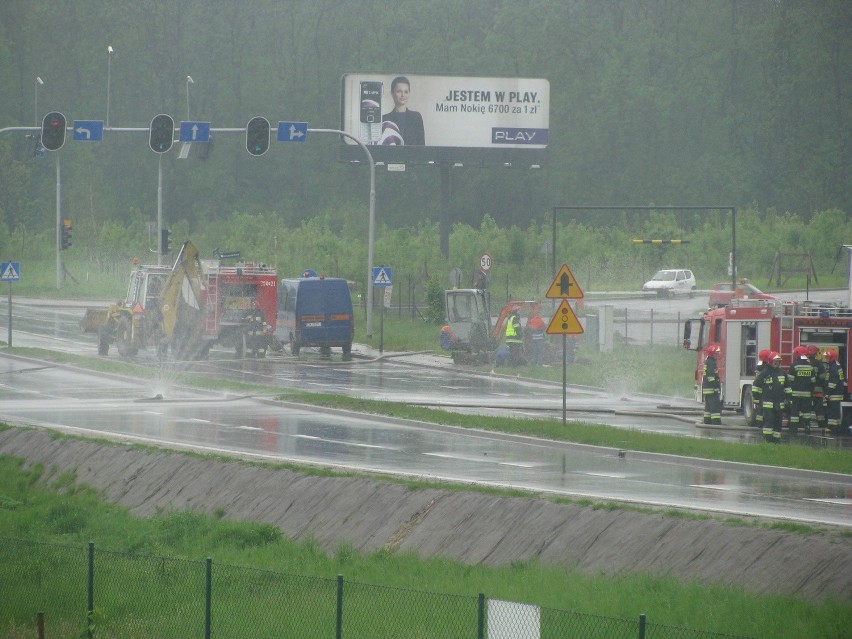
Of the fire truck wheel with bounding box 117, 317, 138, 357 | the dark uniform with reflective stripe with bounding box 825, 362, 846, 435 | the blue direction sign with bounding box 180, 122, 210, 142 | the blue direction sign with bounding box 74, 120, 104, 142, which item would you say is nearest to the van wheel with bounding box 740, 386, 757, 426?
the dark uniform with reflective stripe with bounding box 825, 362, 846, 435

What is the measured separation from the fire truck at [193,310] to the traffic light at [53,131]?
6909 mm

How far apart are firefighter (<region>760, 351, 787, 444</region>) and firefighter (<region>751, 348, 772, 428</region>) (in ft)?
0.22

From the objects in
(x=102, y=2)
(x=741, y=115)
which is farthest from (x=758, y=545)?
(x=102, y=2)

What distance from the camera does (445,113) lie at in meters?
64.9

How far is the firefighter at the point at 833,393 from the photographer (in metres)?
27.0

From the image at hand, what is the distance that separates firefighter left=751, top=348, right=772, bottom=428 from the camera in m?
26.9

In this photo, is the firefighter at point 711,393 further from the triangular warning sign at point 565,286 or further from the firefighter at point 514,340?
the firefighter at point 514,340

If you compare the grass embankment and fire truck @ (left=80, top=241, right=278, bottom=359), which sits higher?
fire truck @ (left=80, top=241, right=278, bottom=359)

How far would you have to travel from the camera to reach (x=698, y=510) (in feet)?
53.1

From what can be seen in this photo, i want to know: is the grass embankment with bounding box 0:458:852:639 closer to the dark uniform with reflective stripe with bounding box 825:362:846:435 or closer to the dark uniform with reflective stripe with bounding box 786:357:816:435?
the dark uniform with reflective stripe with bounding box 786:357:816:435

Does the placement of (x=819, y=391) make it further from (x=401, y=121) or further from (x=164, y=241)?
(x=401, y=121)

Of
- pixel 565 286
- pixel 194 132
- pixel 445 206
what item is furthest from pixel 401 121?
pixel 565 286

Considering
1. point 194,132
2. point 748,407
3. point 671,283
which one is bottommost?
point 748,407

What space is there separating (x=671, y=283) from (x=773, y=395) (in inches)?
1822
